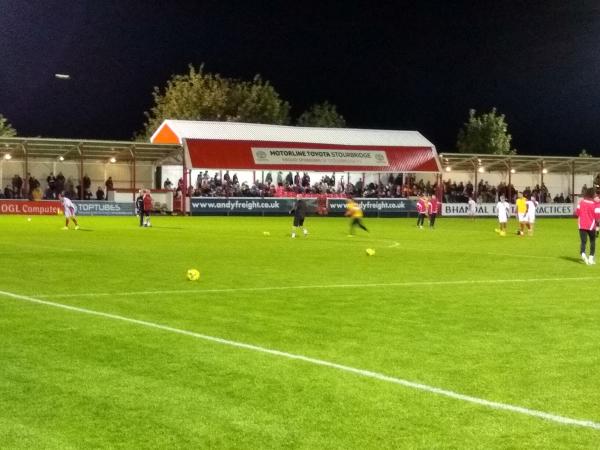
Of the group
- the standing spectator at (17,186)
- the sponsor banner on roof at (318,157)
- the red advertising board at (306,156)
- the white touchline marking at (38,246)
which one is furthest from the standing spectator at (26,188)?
the white touchline marking at (38,246)

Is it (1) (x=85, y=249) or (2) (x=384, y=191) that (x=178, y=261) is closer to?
(1) (x=85, y=249)

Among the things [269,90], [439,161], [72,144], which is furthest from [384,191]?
[269,90]

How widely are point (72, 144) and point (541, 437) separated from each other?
5222 cm

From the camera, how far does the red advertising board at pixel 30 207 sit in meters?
52.1

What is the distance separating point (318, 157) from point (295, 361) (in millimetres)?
54267

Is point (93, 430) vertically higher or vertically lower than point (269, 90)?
lower

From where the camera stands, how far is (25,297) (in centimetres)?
1344

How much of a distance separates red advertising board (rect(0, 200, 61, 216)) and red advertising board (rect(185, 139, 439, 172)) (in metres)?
9.33

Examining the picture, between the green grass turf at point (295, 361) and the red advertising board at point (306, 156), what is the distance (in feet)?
131

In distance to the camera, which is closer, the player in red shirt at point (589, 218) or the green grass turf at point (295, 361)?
the green grass turf at point (295, 361)

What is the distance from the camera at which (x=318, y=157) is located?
205 feet

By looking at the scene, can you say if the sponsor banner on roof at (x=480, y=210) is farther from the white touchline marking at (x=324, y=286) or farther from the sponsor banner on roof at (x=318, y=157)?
the white touchline marking at (x=324, y=286)

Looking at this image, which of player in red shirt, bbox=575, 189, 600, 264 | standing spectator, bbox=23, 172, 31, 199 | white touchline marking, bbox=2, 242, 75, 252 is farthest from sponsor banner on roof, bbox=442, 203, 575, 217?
player in red shirt, bbox=575, 189, 600, 264

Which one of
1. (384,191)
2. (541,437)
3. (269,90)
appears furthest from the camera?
(269,90)
